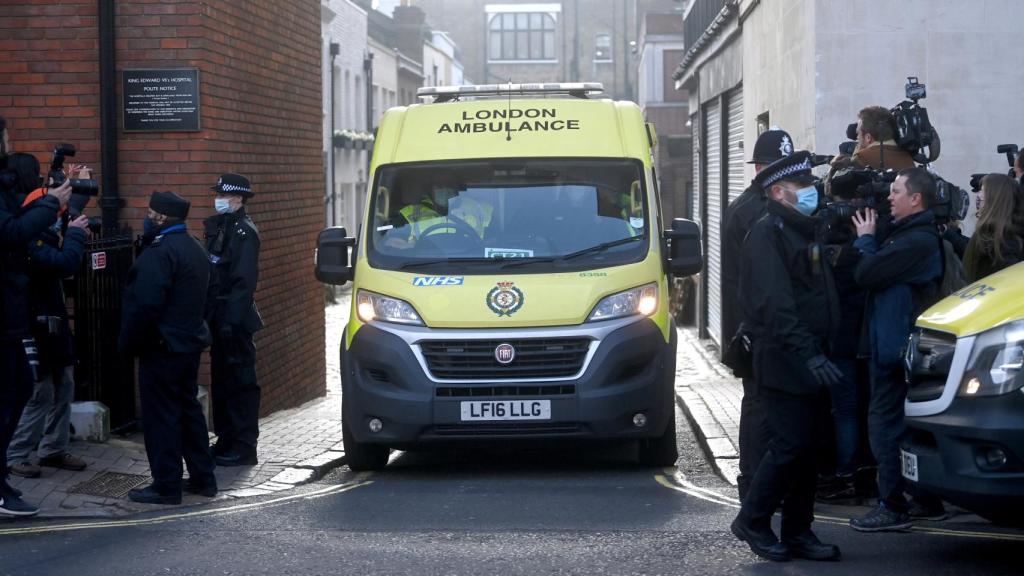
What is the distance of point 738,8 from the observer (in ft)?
61.1

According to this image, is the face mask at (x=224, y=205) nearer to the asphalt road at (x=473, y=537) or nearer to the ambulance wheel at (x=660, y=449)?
the asphalt road at (x=473, y=537)

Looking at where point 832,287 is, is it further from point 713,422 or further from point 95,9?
point 95,9

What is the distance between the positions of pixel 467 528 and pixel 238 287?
309 cm

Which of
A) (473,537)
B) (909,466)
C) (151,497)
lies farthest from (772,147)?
(151,497)

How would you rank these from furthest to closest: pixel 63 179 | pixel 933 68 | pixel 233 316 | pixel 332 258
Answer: pixel 933 68
pixel 332 258
pixel 233 316
pixel 63 179

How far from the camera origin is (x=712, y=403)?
44.1 ft

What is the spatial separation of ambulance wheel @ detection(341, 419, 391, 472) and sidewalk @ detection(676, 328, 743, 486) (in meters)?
2.25

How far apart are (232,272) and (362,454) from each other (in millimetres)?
1485

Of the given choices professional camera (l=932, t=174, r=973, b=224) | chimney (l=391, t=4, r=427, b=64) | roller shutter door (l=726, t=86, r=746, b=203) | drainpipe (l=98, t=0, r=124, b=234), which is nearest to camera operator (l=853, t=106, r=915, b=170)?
professional camera (l=932, t=174, r=973, b=224)

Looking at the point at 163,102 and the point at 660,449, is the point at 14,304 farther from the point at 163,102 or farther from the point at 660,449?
the point at 660,449

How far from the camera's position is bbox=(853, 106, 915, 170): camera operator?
874cm

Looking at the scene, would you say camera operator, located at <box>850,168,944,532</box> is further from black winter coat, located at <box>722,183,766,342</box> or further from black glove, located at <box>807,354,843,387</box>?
black glove, located at <box>807,354,843,387</box>

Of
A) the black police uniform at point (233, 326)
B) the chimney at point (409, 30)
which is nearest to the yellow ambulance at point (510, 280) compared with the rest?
the black police uniform at point (233, 326)

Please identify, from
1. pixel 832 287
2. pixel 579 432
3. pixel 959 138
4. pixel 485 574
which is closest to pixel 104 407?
pixel 579 432
